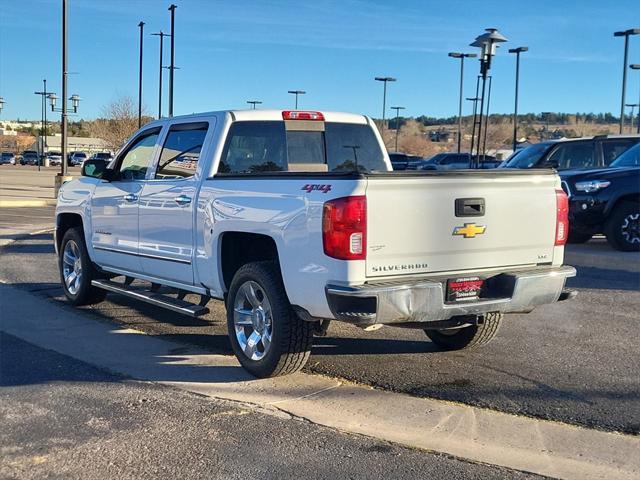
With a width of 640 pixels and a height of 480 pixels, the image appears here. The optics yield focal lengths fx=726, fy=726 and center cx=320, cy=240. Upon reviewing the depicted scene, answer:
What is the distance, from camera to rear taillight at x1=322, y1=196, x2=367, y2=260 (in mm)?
4559

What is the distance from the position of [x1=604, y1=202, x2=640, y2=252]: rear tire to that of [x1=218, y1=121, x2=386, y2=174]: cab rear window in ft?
19.8

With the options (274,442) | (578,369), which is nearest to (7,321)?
(274,442)

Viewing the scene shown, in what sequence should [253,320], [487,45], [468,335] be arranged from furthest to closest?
[487,45] → [468,335] → [253,320]

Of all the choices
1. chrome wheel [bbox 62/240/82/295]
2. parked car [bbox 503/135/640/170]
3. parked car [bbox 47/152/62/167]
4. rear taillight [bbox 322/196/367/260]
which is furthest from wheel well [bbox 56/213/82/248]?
parked car [bbox 47/152/62/167]

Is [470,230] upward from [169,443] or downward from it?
upward

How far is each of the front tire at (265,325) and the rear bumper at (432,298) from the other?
2.00 ft

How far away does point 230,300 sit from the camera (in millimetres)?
5613

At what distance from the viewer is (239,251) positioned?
5.88 meters

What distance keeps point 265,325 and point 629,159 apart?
912cm

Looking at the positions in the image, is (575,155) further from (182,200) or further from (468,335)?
(182,200)

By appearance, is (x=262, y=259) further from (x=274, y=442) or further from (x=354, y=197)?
(x=274, y=442)

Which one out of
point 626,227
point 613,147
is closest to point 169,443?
point 626,227

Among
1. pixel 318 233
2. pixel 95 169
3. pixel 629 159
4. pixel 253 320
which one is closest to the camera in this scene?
pixel 318 233

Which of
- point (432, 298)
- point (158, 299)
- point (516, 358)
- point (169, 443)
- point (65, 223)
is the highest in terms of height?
point (65, 223)
